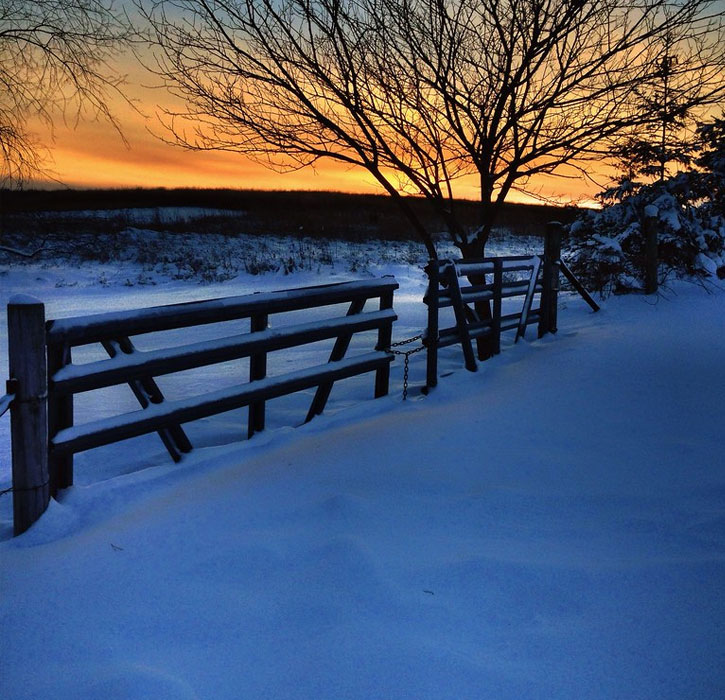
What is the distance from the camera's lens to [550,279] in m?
10.2

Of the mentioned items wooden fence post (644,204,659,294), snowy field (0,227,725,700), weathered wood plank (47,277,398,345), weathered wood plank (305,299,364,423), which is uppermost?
wooden fence post (644,204,659,294)

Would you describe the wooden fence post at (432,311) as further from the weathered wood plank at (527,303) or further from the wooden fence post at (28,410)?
the wooden fence post at (28,410)

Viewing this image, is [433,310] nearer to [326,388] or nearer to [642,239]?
[326,388]

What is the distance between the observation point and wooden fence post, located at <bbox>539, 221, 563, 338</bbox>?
1019cm

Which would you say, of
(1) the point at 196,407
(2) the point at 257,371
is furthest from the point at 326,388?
(1) the point at 196,407

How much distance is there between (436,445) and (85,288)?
57.4 ft

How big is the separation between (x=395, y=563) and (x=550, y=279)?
7.87 m

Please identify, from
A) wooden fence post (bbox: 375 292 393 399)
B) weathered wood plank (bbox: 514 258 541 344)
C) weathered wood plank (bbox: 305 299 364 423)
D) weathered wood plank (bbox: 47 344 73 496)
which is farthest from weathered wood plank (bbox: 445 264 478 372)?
weathered wood plank (bbox: 47 344 73 496)

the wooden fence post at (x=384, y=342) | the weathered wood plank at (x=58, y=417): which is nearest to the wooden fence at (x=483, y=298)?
the wooden fence post at (x=384, y=342)

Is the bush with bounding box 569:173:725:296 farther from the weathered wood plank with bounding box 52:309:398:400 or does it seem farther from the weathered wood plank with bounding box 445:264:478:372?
the weathered wood plank with bounding box 52:309:398:400

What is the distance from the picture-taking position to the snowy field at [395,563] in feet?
8.07

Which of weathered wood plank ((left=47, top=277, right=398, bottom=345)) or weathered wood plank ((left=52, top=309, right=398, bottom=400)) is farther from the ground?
weathered wood plank ((left=47, top=277, right=398, bottom=345))

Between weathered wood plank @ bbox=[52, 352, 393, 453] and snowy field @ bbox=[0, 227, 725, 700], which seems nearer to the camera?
snowy field @ bbox=[0, 227, 725, 700]

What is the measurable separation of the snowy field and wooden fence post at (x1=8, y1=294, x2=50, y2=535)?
0.16m
